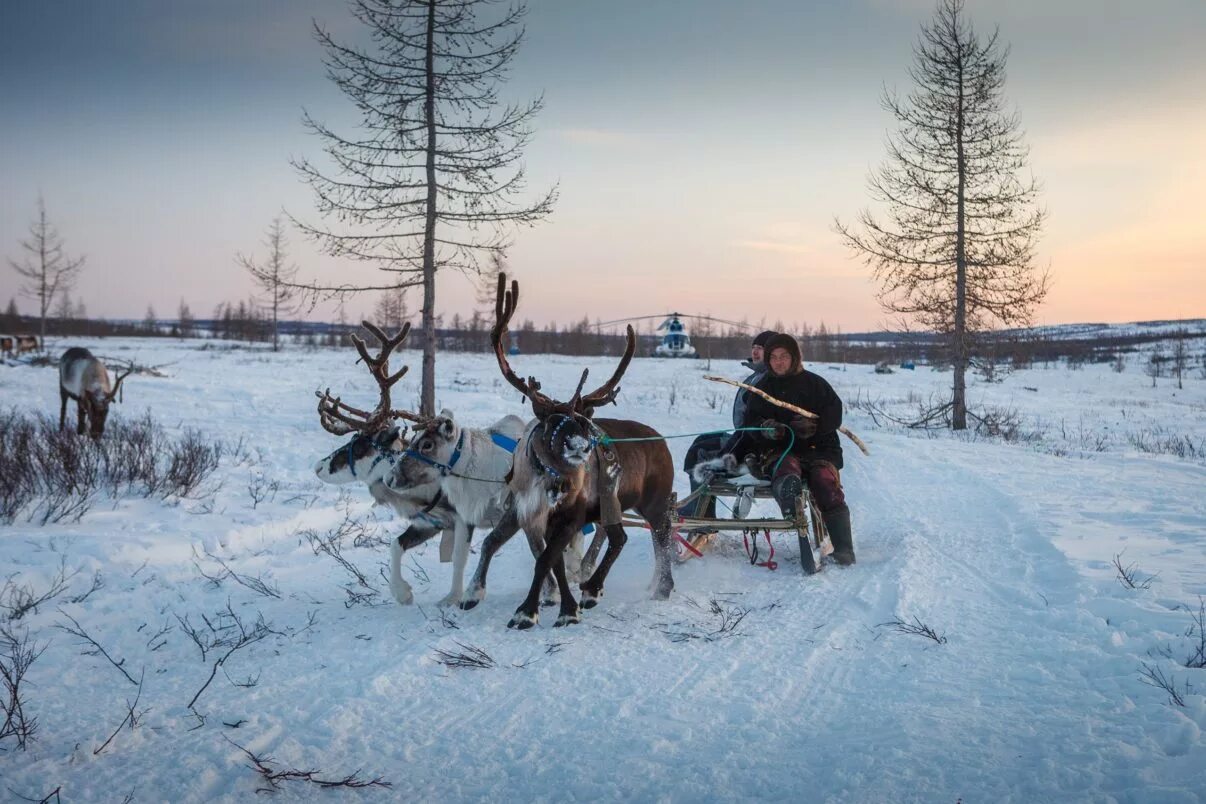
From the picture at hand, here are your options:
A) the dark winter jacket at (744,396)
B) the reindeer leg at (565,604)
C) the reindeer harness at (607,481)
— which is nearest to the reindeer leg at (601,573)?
the reindeer harness at (607,481)

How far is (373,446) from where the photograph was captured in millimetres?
6320

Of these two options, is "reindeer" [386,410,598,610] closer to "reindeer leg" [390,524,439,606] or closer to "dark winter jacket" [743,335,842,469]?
"reindeer leg" [390,524,439,606]

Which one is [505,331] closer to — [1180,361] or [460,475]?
[460,475]

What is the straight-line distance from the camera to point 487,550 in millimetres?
5570

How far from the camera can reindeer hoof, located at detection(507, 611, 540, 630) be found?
5.04 m

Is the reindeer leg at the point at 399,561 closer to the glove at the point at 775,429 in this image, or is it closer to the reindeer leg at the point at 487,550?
the reindeer leg at the point at 487,550

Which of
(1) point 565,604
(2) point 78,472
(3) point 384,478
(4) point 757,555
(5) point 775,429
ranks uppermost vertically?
(5) point 775,429

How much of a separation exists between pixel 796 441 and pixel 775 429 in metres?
0.24

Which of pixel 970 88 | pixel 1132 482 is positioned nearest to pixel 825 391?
pixel 1132 482

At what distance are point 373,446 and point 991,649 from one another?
472 centimetres

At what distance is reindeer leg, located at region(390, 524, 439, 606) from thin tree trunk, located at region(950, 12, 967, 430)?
16189 millimetres

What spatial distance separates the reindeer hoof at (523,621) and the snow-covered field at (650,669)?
63mm

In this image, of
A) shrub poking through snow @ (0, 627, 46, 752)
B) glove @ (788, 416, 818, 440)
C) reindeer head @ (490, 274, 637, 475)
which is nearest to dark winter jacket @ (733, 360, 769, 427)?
glove @ (788, 416, 818, 440)

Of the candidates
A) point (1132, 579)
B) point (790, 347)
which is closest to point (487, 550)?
point (790, 347)
